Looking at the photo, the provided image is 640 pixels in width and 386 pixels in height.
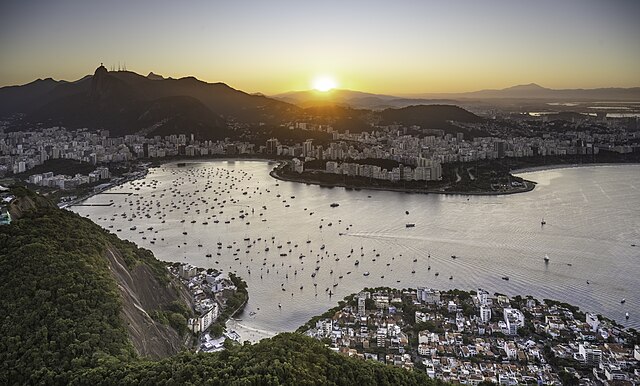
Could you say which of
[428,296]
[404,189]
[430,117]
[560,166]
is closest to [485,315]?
[428,296]

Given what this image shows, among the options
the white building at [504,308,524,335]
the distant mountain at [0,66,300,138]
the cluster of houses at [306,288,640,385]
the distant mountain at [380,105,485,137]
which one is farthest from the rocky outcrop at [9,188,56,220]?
the distant mountain at [380,105,485,137]

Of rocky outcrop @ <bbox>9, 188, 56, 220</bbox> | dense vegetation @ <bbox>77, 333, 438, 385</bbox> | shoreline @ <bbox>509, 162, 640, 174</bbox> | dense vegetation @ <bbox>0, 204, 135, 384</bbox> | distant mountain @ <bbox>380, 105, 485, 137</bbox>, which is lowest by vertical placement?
shoreline @ <bbox>509, 162, 640, 174</bbox>

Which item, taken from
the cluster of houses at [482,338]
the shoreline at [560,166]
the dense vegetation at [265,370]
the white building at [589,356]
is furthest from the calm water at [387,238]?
the shoreline at [560,166]

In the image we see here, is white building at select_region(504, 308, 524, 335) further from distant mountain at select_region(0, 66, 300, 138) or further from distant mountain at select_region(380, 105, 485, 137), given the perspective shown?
distant mountain at select_region(380, 105, 485, 137)

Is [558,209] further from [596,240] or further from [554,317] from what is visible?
[554,317]

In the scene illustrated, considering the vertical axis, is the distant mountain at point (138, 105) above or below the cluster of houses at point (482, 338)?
above

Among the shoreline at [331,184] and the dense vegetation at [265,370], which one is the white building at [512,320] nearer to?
the dense vegetation at [265,370]
